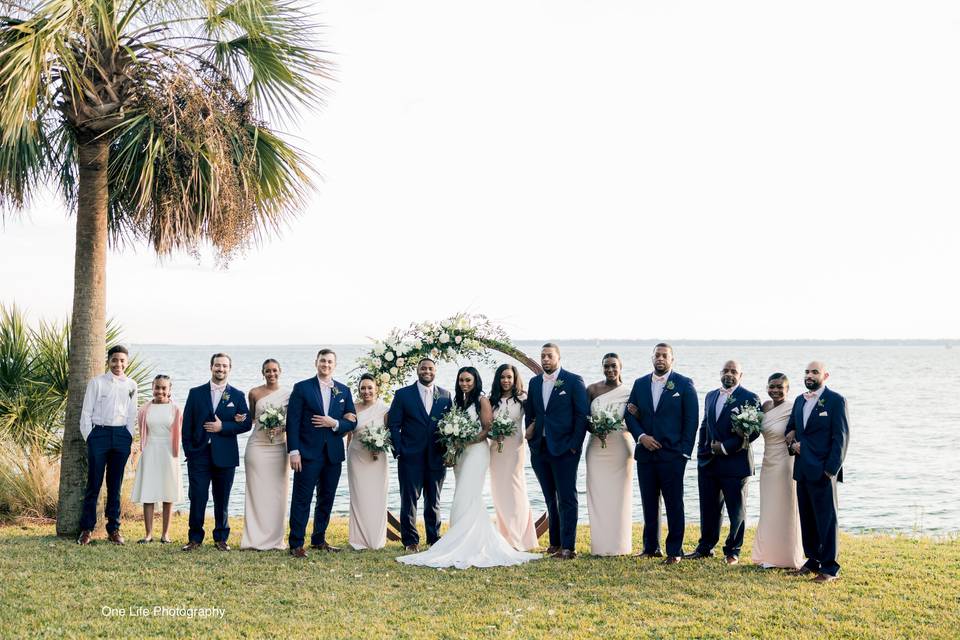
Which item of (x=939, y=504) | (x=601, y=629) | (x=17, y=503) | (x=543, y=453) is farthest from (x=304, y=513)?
(x=939, y=504)

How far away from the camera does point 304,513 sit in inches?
358

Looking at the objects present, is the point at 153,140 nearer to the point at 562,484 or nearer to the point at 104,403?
the point at 104,403

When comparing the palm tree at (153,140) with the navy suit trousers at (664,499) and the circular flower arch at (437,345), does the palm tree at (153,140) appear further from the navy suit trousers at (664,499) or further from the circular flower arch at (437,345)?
the navy suit trousers at (664,499)

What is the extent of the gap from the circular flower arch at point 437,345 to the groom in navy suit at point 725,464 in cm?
220

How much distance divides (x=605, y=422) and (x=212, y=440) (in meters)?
4.08

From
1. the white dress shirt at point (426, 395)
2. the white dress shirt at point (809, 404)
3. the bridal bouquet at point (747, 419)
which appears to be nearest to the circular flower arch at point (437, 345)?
the white dress shirt at point (426, 395)

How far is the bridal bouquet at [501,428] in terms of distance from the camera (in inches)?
358

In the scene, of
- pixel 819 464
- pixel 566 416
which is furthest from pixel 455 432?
pixel 819 464

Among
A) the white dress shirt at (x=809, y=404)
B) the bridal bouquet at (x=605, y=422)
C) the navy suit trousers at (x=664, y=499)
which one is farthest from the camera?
the bridal bouquet at (x=605, y=422)

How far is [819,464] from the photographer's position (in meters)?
7.88

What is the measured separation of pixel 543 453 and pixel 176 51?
615cm

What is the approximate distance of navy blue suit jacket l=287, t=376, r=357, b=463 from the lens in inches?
355

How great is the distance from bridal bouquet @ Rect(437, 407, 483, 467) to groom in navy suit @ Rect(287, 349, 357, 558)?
0.97 meters

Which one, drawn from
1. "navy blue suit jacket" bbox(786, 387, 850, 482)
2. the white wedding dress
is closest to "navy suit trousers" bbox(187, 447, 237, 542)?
the white wedding dress
